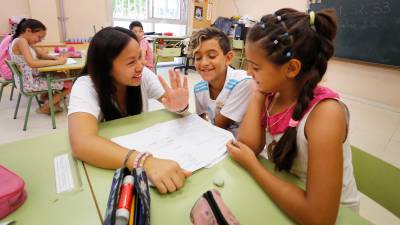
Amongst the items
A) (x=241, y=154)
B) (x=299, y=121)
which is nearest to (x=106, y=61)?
(x=241, y=154)

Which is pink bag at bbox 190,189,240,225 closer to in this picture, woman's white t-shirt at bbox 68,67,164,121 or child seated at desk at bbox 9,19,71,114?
woman's white t-shirt at bbox 68,67,164,121

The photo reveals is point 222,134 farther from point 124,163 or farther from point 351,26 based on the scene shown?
point 351,26

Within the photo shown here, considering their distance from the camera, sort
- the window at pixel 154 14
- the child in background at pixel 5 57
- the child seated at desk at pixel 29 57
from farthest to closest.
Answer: the window at pixel 154 14 → the child in background at pixel 5 57 → the child seated at desk at pixel 29 57

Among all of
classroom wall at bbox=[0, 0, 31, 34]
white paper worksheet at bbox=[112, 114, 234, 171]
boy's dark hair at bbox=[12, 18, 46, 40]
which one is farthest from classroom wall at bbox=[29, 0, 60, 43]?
white paper worksheet at bbox=[112, 114, 234, 171]

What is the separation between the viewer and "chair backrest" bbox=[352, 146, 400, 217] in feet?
2.46

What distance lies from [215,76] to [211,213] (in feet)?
3.25

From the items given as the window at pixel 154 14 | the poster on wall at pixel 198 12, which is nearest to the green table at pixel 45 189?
the window at pixel 154 14

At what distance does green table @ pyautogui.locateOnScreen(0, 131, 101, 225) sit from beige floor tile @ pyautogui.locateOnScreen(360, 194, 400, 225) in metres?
1.65

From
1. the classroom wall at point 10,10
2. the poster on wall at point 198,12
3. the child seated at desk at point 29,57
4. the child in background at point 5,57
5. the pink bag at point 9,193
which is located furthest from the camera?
the poster on wall at point 198,12

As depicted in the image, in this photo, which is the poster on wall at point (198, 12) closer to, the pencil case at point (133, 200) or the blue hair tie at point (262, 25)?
the blue hair tie at point (262, 25)

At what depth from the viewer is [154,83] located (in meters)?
1.40

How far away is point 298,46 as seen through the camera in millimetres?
733

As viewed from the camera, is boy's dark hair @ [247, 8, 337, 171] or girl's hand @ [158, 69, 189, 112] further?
girl's hand @ [158, 69, 189, 112]

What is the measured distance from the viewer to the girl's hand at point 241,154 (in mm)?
727
